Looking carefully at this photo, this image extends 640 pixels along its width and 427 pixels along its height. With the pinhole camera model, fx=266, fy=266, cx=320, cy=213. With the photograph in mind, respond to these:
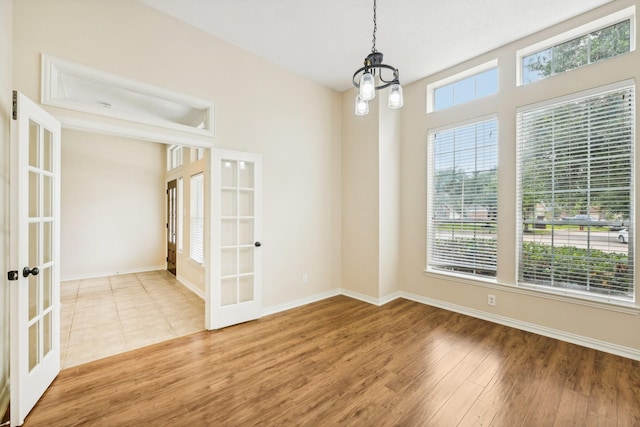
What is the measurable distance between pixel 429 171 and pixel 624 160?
2.01m

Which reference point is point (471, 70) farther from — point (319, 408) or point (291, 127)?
point (319, 408)

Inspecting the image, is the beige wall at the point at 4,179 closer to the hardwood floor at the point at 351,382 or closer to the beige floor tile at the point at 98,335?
the hardwood floor at the point at 351,382

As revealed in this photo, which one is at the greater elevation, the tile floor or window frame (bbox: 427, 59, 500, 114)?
window frame (bbox: 427, 59, 500, 114)

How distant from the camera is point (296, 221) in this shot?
412cm

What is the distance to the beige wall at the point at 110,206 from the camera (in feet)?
18.6

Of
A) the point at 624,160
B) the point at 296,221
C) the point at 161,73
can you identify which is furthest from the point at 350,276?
the point at 161,73

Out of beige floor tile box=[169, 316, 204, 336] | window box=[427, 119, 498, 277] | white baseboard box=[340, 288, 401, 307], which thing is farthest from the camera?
white baseboard box=[340, 288, 401, 307]

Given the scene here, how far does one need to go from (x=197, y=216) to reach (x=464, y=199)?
4437 millimetres

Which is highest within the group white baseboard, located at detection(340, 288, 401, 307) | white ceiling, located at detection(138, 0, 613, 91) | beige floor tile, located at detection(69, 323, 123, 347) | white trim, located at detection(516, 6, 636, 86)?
white ceiling, located at detection(138, 0, 613, 91)

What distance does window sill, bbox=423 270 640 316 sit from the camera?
8.61 feet

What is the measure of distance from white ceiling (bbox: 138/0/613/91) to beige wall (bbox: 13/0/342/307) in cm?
28

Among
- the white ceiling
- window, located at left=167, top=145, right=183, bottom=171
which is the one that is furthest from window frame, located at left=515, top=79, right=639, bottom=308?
window, located at left=167, top=145, right=183, bottom=171

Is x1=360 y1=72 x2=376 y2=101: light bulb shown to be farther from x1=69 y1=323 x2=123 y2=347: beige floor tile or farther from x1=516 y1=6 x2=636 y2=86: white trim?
x1=69 y1=323 x2=123 y2=347: beige floor tile

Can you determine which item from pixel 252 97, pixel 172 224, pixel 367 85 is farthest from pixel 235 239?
pixel 172 224
